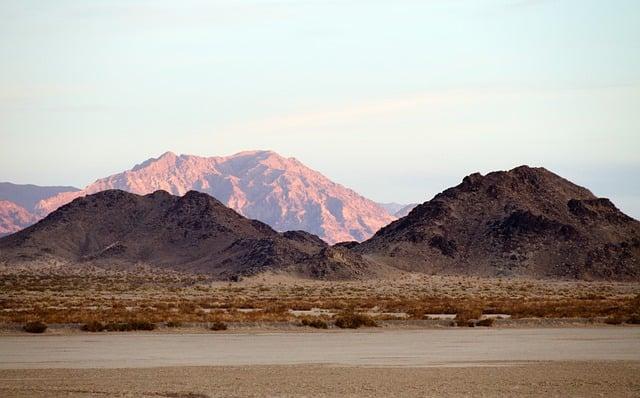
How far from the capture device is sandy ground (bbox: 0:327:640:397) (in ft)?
70.8

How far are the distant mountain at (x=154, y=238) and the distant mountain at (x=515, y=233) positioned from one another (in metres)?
16.7

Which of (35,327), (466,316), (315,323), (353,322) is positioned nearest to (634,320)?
(466,316)

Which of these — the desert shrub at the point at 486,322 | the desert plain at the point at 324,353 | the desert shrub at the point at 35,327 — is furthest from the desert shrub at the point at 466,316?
the desert shrub at the point at 35,327

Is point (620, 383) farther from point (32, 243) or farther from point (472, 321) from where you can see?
point (32, 243)

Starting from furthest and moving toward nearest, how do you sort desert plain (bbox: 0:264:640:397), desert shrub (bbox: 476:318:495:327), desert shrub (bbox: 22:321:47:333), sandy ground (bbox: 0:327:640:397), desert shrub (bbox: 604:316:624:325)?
desert shrub (bbox: 604:316:624:325) < desert shrub (bbox: 476:318:495:327) < desert shrub (bbox: 22:321:47:333) < desert plain (bbox: 0:264:640:397) < sandy ground (bbox: 0:327:640:397)

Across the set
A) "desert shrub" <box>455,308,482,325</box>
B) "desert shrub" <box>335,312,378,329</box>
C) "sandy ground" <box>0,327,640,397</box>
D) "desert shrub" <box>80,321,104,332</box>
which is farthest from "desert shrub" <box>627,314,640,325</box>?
"desert shrub" <box>80,321,104,332</box>

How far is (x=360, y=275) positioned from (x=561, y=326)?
228ft

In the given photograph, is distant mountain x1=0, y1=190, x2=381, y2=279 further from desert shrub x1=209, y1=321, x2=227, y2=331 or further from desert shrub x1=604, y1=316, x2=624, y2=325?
desert shrub x1=209, y1=321, x2=227, y2=331

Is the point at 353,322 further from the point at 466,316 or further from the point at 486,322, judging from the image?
the point at 466,316

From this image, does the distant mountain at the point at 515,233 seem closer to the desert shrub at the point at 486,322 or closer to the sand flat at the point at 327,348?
the desert shrub at the point at 486,322

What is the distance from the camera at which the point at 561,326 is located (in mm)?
42094

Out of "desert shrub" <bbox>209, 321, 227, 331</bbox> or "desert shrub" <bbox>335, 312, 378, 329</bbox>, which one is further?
"desert shrub" <bbox>335, 312, 378, 329</bbox>

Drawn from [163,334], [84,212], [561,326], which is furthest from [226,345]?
[84,212]

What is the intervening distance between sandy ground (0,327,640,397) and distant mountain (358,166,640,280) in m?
82.4
